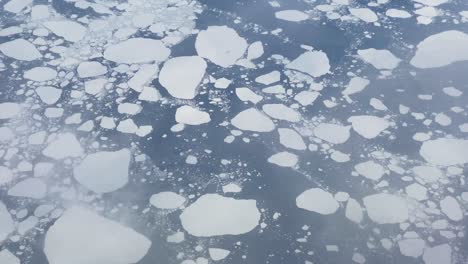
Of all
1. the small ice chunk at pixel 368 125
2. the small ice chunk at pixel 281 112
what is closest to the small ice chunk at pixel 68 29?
the small ice chunk at pixel 281 112

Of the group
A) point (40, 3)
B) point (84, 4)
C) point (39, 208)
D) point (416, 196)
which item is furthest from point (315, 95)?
point (40, 3)

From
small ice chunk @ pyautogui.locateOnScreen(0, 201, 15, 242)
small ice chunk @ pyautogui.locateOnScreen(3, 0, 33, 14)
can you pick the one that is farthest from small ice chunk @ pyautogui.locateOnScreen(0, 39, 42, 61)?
small ice chunk @ pyautogui.locateOnScreen(0, 201, 15, 242)

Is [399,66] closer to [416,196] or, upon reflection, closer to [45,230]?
[416,196]

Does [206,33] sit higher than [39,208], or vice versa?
[206,33]

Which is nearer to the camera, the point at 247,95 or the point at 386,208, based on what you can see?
the point at 386,208

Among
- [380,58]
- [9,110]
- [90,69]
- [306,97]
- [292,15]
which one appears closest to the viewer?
[9,110]

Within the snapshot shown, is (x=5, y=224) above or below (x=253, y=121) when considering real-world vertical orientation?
below

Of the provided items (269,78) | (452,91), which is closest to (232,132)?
(269,78)

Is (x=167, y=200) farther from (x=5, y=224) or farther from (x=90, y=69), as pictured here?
(x=90, y=69)
